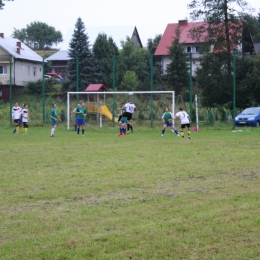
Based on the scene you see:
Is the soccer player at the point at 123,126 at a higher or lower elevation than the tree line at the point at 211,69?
lower

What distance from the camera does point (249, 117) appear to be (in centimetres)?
3506

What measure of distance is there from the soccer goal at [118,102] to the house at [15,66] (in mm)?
5212

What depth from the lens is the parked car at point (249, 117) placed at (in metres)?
34.9

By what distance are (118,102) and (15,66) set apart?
74.6ft

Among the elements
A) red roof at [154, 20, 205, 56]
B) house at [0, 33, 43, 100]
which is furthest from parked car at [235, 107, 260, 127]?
red roof at [154, 20, 205, 56]

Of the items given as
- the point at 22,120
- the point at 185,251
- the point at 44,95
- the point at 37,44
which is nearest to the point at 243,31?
the point at 44,95

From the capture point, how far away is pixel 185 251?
6.45 m

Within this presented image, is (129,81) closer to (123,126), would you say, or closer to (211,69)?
(211,69)

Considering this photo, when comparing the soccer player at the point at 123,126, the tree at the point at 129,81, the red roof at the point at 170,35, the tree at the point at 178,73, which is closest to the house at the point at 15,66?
the tree at the point at 129,81

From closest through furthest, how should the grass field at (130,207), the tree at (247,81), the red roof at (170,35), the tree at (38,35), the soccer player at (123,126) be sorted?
the grass field at (130,207) < the soccer player at (123,126) < the tree at (247,81) < the red roof at (170,35) < the tree at (38,35)

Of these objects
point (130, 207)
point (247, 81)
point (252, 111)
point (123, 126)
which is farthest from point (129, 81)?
point (130, 207)

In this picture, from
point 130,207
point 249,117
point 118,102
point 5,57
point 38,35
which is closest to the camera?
point 130,207

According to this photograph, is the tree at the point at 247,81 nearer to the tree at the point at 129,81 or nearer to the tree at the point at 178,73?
the tree at the point at 178,73

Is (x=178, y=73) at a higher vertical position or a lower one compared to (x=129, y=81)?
higher
